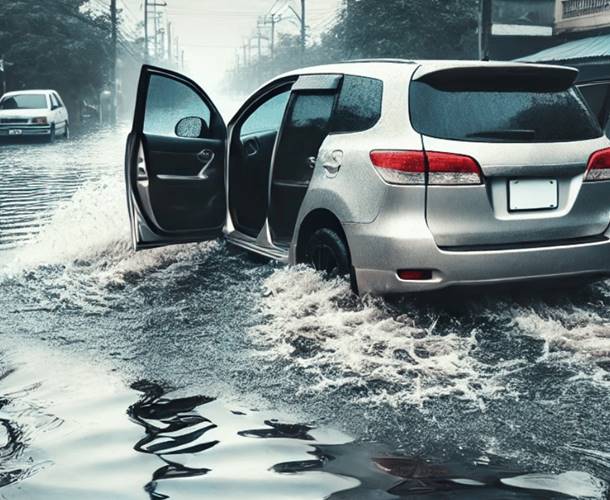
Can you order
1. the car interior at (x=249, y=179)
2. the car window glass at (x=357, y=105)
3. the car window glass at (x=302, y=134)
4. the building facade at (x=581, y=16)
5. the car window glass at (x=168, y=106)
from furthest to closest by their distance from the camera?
1. the building facade at (x=581, y=16)
2. the car interior at (x=249, y=179)
3. the car window glass at (x=168, y=106)
4. the car window glass at (x=302, y=134)
5. the car window glass at (x=357, y=105)

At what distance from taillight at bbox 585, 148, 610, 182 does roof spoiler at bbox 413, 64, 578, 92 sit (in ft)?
1.51

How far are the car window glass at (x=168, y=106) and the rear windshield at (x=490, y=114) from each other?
226 cm

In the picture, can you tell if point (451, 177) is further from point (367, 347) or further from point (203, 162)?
point (203, 162)

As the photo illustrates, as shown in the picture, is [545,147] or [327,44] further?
[327,44]

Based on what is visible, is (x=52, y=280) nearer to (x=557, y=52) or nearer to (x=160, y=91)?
(x=160, y=91)

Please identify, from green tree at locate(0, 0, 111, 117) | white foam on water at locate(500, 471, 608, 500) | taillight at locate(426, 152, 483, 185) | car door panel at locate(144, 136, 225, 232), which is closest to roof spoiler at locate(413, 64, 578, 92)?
taillight at locate(426, 152, 483, 185)

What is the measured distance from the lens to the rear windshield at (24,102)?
3150 centimetres

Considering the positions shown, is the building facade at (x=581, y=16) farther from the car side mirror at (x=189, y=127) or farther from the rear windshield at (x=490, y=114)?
the rear windshield at (x=490, y=114)

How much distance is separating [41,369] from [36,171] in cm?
1554

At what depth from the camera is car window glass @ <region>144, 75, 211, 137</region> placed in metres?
7.01

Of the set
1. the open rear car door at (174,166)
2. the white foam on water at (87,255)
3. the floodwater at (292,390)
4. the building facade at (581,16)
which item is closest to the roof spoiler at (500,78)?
the floodwater at (292,390)

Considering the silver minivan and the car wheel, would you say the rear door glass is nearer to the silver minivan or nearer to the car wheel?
the silver minivan

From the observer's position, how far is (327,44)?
87.0m

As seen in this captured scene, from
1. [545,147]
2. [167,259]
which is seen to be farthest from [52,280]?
[545,147]
